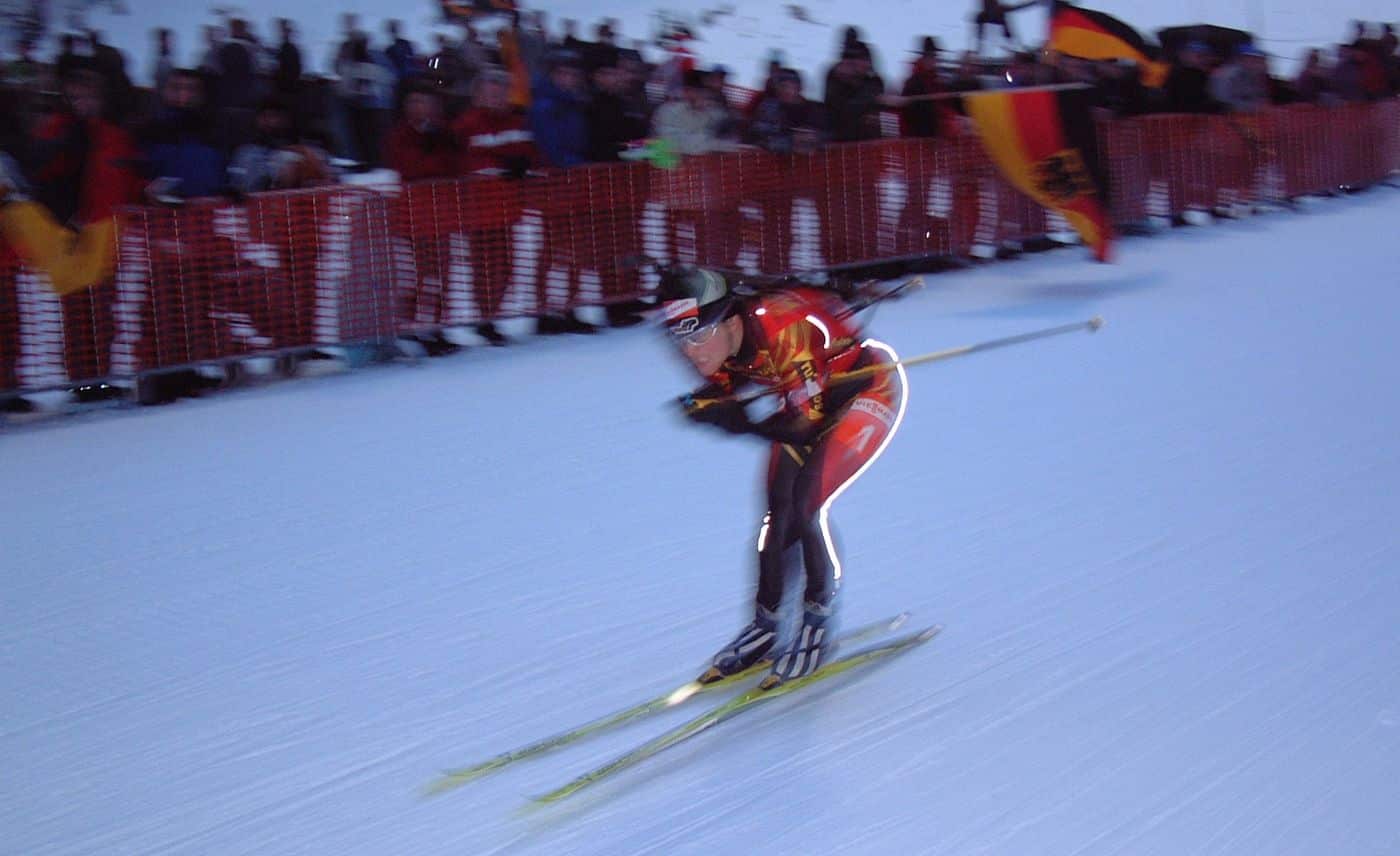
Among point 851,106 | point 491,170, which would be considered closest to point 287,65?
point 491,170

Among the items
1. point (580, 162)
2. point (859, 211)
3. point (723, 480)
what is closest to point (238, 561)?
point (723, 480)

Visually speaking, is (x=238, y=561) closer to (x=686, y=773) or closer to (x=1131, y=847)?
(x=686, y=773)

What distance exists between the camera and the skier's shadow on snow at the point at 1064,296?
36.5 feet

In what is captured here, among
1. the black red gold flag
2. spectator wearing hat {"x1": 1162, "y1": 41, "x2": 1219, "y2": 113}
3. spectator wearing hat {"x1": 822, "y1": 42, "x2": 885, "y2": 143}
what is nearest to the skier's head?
the black red gold flag

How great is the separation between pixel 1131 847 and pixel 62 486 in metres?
5.47

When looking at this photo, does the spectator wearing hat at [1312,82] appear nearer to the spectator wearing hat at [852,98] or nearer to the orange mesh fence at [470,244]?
the orange mesh fence at [470,244]

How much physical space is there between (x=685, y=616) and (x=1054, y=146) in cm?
833

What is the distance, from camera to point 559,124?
10484 mm

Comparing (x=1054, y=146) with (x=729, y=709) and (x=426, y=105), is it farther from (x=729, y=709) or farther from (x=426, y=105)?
(x=729, y=709)

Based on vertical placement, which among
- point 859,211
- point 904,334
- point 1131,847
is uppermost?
point 859,211

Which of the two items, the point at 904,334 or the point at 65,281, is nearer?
the point at 65,281

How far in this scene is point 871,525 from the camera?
19.8ft

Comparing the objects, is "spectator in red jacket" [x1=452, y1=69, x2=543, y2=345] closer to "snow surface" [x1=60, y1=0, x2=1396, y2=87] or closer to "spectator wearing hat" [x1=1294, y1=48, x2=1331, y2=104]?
"snow surface" [x1=60, y1=0, x2=1396, y2=87]

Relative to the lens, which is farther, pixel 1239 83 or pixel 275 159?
pixel 1239 83
